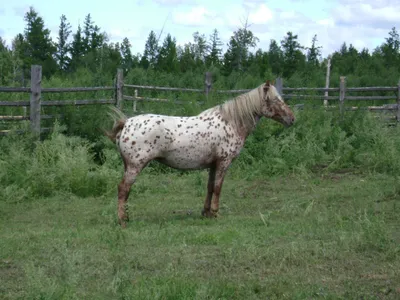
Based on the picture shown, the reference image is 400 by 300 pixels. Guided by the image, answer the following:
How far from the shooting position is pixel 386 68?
37.9 meters

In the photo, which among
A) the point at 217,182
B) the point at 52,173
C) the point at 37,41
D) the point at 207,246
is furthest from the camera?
the point at 37,41

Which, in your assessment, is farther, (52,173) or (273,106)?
(52,173)

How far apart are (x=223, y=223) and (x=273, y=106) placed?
1920mm

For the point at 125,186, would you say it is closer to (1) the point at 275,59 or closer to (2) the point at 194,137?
(2) the point at 194,137

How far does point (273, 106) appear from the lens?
32.2 ft

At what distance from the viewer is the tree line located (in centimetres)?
3362

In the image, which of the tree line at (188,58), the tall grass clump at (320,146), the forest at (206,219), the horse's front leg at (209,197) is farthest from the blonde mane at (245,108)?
the tree line at (188,58)

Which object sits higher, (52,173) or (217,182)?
(217,182)

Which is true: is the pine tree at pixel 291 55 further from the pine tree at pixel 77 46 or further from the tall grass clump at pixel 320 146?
the tall grass clump at pixel 320 146

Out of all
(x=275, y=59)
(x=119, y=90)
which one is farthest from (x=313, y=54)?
(x=119, y=90)

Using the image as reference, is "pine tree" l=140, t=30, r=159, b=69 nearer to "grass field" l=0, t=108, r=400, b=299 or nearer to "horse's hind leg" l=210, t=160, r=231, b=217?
"grass field" l=0, t=108, r=400, b=299

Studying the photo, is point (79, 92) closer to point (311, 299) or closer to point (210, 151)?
point (210, 151)

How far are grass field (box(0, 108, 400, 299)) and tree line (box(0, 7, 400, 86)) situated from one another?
54.9 feet

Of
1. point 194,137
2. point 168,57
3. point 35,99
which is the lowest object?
point 194,137
